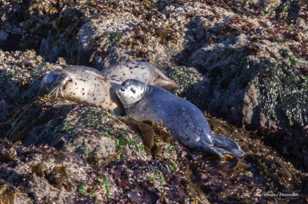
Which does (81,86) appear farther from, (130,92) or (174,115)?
(174,115)

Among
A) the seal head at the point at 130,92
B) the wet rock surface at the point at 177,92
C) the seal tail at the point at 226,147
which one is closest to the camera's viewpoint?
the wet rock surface at the point at 177,92

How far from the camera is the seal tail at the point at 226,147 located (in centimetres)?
720

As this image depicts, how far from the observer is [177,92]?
9.12 metres

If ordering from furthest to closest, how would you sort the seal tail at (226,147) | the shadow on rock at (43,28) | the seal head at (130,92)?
the shadow on rock at (43,28), the seal head at (130,92), the seal tail at (226,147)

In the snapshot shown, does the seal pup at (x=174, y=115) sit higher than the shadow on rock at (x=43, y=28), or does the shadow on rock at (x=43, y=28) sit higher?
A: the seal pup at (x=174, y=115)

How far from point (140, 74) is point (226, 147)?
1868 millimetres

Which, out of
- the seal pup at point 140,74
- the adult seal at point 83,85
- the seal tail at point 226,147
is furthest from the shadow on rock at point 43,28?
the seal tail at point 226,147

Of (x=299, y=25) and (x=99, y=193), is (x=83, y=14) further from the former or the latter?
(x=99, y=193)

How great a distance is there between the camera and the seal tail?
7.20 meters

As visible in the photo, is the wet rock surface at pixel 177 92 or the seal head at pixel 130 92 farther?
the seal head at pixel 130 92

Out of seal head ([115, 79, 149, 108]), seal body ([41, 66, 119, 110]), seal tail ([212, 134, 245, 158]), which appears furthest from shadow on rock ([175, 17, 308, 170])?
seal body ([41, 66, 119, 110])

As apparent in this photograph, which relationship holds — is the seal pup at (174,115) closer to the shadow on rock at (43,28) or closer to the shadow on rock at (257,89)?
the shadow on rock at (257,89)

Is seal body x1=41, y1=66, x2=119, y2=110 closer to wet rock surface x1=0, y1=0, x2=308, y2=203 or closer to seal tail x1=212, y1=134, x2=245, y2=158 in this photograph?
wet rock surface x1=0, y1=0, x2=308, y2=203

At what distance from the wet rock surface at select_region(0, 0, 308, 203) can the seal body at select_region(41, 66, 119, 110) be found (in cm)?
20
